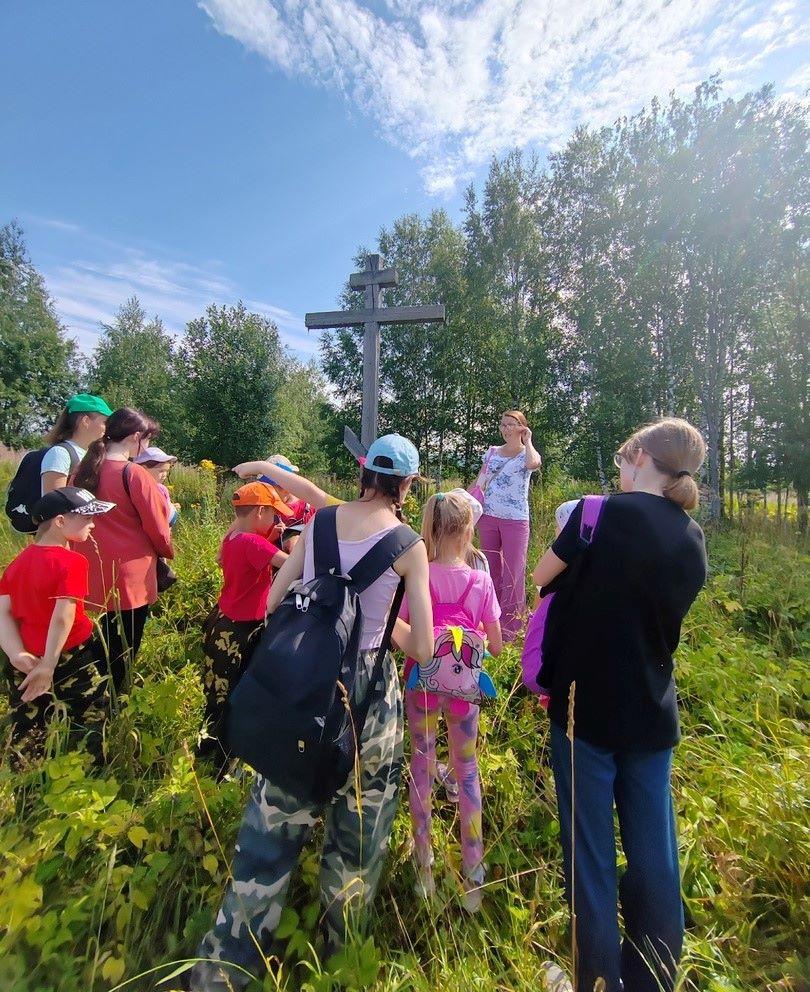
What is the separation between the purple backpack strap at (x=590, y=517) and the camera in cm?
142

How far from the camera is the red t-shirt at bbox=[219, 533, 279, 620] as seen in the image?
237cm

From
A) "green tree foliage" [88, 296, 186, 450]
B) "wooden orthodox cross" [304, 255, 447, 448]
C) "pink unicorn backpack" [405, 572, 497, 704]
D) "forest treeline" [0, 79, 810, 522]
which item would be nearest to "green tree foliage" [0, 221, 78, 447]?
"green tree foliage" [88, 296, 186, 450]

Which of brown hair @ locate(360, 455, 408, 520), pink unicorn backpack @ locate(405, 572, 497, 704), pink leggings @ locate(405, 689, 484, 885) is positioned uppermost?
brown hair @ locate(360, 455, 408, 520)

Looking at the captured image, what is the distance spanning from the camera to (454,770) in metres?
1.93

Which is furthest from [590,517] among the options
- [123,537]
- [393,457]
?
[123,537]

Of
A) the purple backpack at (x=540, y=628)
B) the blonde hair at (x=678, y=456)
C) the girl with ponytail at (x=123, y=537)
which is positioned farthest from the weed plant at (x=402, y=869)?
the blonde hair at (x=678, y=456)

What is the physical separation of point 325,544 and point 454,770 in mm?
1194

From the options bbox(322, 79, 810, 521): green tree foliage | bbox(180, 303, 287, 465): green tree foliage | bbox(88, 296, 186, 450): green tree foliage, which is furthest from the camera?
bbox(88, 296, 186, 450): green tree foliage

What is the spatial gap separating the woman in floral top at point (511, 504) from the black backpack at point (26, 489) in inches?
114

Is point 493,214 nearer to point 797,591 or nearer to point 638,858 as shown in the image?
point 797,591

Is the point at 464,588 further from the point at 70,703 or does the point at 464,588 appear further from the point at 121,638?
the point at 70,703

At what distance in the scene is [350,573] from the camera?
143 cm

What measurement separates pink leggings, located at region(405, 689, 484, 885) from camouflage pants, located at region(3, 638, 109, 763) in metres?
1.40

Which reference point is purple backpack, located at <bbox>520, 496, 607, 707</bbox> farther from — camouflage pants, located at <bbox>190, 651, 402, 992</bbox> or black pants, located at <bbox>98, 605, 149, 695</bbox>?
black pants, located at <bbox>98, 605, 149, 695</bbox>
